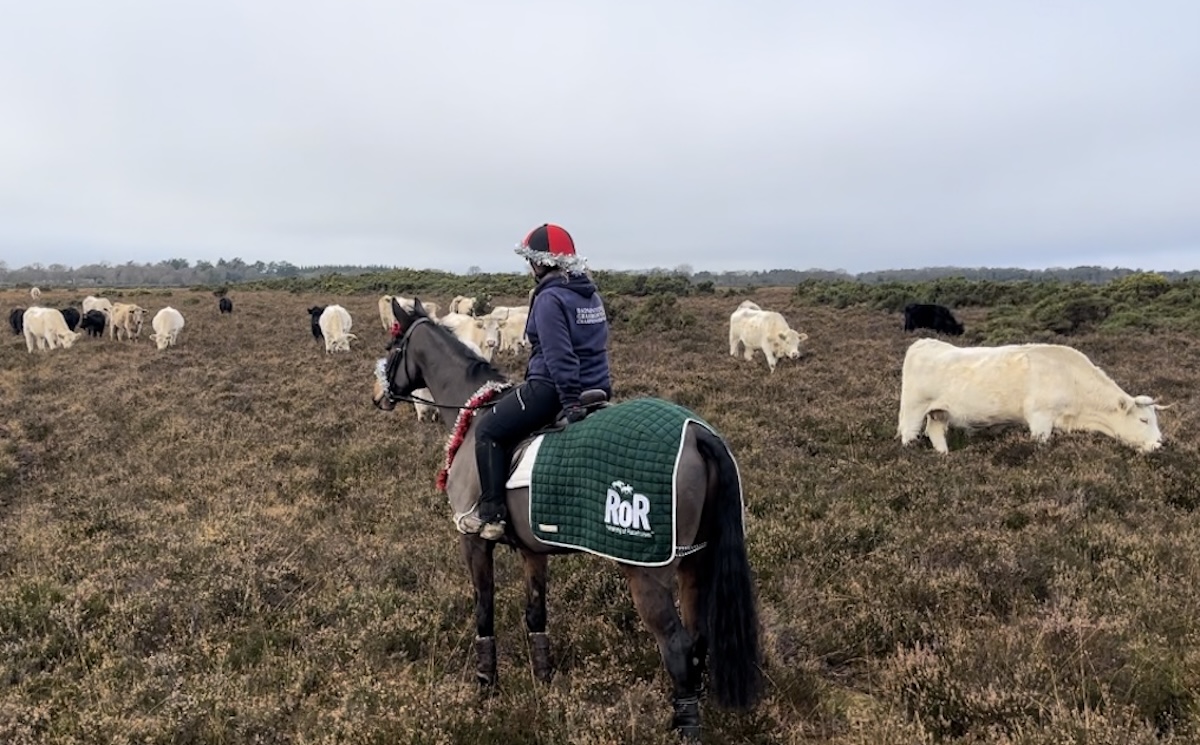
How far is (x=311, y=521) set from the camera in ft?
25.1

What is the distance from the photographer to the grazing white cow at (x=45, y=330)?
2202 centimetres

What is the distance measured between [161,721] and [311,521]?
3.77 metres

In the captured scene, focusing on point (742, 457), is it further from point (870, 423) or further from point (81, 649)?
point (81, 649)

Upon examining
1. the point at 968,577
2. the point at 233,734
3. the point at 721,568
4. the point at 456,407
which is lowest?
the point at 233,734

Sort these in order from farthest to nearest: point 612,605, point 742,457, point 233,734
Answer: point 742,457, point 612,605, point 233,734

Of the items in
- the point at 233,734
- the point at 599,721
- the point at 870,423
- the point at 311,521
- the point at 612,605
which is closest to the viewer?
the point at 599,721

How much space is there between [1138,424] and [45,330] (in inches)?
1076

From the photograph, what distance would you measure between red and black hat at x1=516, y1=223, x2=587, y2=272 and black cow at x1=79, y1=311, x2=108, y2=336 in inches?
1087

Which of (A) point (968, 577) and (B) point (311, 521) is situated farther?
(B) point (311, 521)

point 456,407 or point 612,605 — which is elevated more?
point 456,407

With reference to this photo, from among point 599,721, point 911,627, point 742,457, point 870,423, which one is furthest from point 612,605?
point 870,423

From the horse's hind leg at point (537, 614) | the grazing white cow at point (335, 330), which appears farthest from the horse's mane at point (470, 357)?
the grazing white cow at point (335, 330)

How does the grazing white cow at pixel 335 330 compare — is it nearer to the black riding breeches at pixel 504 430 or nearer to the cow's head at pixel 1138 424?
the black riding breeches at pixel 504 430

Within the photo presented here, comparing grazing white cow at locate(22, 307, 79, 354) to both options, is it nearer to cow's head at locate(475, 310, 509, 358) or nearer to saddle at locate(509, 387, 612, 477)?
cow's head at locate(475, 310, 509, 358)
